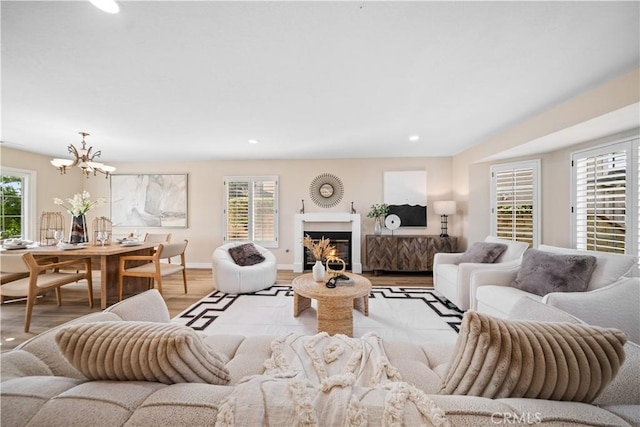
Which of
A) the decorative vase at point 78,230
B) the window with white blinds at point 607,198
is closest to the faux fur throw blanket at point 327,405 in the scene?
the window with white blinds at point 607,198

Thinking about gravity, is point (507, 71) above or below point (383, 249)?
above

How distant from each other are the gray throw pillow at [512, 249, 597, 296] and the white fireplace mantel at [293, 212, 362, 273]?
279 centimetres

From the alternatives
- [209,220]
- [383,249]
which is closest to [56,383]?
[383,249]

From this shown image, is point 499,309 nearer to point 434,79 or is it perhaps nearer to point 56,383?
point 434,79

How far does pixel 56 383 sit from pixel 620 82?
12.8 ft

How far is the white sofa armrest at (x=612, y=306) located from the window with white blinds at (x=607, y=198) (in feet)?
4.80

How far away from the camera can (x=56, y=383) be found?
75 centimetres

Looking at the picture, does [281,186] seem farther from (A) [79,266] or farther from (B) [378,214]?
(A) [79,266]

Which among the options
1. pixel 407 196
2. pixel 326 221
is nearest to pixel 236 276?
pixel 326 221

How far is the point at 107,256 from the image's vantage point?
3.41 meters

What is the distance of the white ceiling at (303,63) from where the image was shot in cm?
144

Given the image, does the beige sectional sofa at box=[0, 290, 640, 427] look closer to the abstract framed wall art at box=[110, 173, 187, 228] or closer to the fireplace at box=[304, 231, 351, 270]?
the fireplace at box=[304, 231, 351, 270]

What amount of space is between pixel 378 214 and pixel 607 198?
3030 millimetres

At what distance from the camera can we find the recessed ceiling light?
52.4 inches
